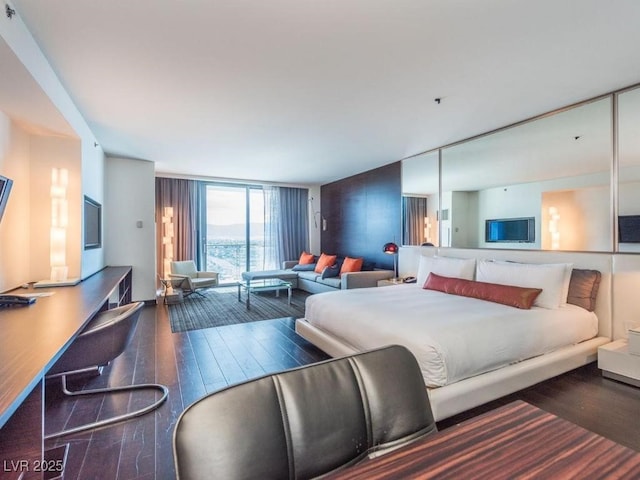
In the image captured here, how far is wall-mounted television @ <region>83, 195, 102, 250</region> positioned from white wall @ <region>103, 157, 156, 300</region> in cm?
70

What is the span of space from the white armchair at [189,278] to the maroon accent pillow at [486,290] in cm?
396

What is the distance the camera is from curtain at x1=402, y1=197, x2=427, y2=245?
198 inches

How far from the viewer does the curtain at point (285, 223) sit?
7555 mm

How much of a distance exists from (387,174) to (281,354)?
3801 millimetres

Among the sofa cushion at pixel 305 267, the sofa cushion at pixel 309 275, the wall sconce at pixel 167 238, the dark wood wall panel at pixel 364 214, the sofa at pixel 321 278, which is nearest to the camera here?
the sofa at pixel 321 278

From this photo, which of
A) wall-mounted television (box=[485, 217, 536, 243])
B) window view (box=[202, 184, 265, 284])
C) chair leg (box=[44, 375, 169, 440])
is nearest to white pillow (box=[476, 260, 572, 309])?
wall-mounted television (box=[485, 217, 536, 243])

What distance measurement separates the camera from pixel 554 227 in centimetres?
355

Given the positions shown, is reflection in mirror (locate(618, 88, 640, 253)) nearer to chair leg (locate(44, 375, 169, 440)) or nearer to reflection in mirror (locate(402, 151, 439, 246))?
reflection in mirror (locate(402, 151, 439, 246))

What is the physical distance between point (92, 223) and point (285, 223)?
4245mm

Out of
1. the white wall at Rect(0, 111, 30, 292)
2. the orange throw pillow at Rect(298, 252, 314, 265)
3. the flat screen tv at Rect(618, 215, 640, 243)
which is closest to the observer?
the white wall at Rect(0, 111, 30, 292)

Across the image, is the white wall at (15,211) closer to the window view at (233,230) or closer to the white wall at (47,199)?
Answer: the white wall at (47,199)

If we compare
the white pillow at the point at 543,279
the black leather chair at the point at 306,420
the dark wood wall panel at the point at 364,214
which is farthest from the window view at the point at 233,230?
the black leather chair at the point at 306,420

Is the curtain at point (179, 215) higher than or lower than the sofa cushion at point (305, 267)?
higher

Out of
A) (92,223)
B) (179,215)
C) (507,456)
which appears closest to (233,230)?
(179,215)
